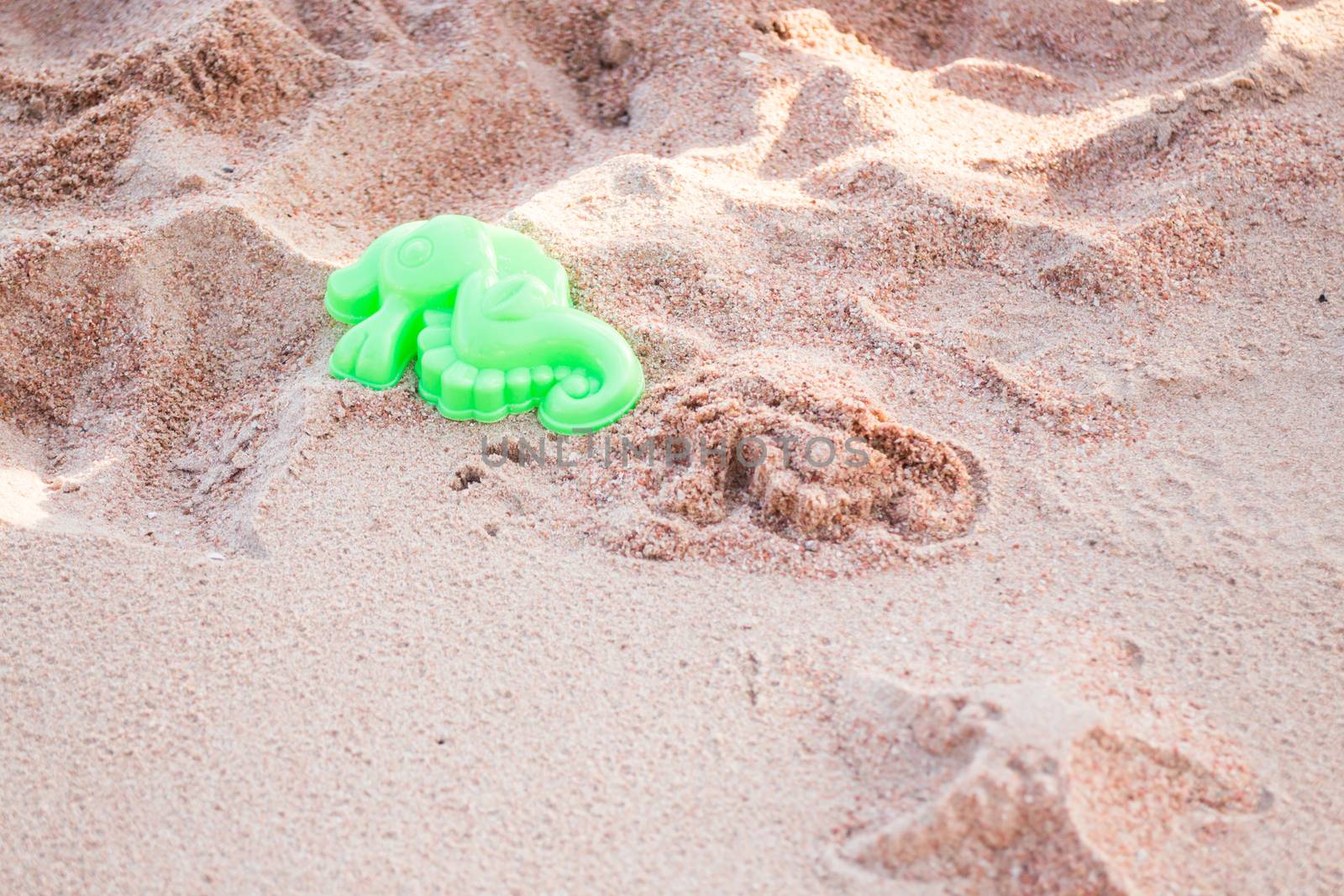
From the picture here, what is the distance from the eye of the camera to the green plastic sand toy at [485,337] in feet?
7.52

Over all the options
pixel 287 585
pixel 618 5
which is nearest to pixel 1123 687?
pixel 287 585

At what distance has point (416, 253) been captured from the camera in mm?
2391

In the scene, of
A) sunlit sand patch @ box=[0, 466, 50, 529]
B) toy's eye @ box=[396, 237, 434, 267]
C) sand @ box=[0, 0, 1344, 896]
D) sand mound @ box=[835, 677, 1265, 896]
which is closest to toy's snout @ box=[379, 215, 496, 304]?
toy's eye @ box=[396, 237, 434, 267]

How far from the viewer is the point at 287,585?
6.55ft

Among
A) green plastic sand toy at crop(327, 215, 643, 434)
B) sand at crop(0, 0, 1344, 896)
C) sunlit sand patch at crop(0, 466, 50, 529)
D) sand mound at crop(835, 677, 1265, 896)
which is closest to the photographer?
sand mound at crop(835, 677, 1265, 896)

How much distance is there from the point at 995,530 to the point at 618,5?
7.16 feet

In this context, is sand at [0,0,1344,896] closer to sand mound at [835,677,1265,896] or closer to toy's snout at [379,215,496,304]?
sand mound at [835,677,1265,896]

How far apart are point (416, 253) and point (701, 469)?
0.80 metres

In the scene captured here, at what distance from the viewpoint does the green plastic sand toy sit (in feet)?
7.52

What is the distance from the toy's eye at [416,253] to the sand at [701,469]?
30 centimetres

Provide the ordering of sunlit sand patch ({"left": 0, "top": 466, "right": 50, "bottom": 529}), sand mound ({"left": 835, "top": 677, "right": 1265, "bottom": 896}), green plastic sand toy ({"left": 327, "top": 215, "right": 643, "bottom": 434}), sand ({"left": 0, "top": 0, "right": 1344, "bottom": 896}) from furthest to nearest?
1. green plastic sand toy ({"left": 327, "top": 215, "right": 643, "bottom": 434})
2. sunlit sand patch ({"left": 0, "top": 466, "right": 50, "bottom": 529})
3. sand ({"left": 0, "top": 0, "right": 1344, "bottom": 896})
4. sand mound ({"left": 835, "top": 677, "right": 1265, "bottom": 896})

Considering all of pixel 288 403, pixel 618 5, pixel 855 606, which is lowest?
pixel 288 403

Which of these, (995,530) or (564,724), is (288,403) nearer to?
(564,724)

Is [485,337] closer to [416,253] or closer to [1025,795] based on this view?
[416,253]
